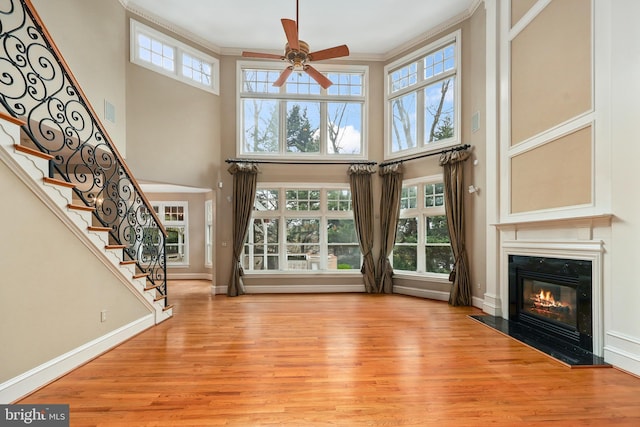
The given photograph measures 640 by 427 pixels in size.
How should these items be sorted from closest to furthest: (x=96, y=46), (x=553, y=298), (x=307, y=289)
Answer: (x=553, y=298)
(x=96, y=46)
(x=307, y=289)

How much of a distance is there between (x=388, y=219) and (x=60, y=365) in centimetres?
541

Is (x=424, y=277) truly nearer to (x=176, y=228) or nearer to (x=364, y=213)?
(x=364, y=213)

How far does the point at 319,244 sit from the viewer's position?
22.3ft

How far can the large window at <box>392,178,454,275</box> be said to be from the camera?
19.2 ft

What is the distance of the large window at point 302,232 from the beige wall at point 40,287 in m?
3.61

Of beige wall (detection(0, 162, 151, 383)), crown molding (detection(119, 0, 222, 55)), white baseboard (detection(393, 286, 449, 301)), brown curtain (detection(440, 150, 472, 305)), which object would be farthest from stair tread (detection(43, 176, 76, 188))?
white baseboard (detection(393, 286, 449, 301))

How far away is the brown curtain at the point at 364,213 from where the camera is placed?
6.47 m

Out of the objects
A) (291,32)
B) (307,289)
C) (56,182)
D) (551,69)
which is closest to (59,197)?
(56,182)

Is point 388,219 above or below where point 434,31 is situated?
below

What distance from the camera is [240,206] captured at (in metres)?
6.38

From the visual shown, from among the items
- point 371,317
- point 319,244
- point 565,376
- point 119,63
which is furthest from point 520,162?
point 119,63

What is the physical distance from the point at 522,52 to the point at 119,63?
20.2ft

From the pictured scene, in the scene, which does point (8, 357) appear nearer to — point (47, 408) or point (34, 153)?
point (47, 408)

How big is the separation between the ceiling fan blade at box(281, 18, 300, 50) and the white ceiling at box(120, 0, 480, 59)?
6.31 feet
